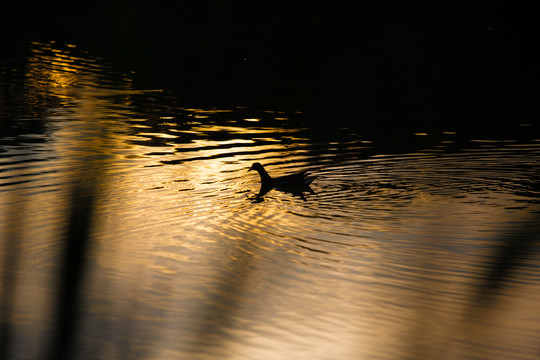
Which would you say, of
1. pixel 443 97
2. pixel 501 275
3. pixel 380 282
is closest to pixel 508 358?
pixel 380 282

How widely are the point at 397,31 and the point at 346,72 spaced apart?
2460 centimetres

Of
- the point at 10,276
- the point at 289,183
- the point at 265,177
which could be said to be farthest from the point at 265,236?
the point at 10,276

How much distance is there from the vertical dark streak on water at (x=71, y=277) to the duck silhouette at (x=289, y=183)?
12.1 metres

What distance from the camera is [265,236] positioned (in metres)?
11.3

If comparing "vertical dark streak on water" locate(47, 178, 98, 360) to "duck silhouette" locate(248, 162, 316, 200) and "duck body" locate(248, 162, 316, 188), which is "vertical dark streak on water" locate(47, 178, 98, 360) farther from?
"duck body" locate(248, 162, 316, 188)

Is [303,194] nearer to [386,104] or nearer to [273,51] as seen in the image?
[386,104]

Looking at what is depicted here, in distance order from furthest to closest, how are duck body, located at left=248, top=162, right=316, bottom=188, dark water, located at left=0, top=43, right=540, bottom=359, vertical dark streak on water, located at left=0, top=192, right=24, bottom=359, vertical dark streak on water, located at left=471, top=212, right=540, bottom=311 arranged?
duck body, located at left=248, top=162, right=316, bottom=188 < dark water, located at left=0, top=43, right=540, bottom=359 < vertical dark streak on water, located at left=0, top=192, right=24, bottom=359 < vertical dark streak on water, located at left=471, top=212, right=540, bottom=311

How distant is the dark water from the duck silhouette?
0.14 m

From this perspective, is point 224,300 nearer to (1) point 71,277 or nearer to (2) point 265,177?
(1) point 71,277

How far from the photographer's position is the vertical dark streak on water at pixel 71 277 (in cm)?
128

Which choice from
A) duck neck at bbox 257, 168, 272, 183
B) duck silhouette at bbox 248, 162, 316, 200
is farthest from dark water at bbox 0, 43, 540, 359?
duck neck at bbox 257, 168, 272, 183

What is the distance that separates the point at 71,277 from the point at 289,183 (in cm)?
1254

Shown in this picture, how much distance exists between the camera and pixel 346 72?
37.0 meters

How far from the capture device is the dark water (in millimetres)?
1565
